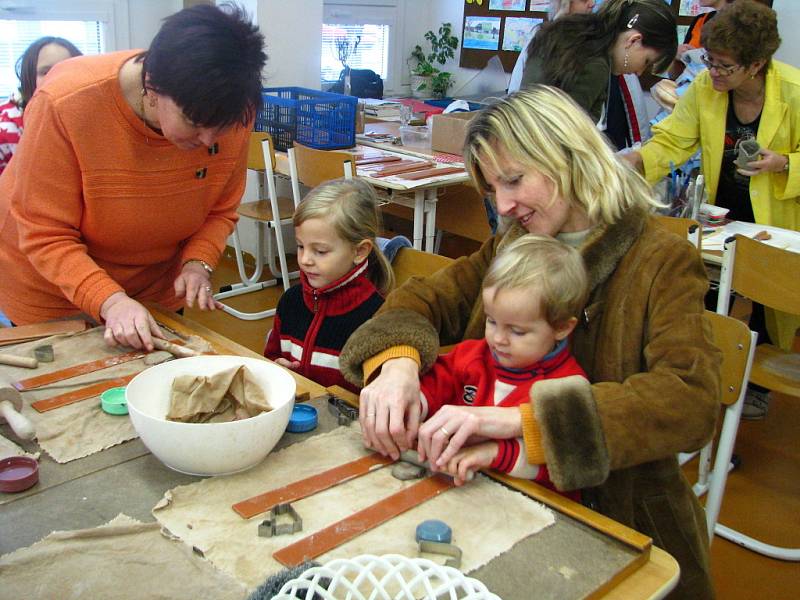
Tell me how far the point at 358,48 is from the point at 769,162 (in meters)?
4.12

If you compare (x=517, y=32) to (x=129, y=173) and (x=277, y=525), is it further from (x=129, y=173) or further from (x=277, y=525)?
(x=277, y=525)

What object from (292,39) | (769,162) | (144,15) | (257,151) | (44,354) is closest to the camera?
(44,354)

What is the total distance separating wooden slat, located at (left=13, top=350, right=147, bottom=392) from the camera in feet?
4.41

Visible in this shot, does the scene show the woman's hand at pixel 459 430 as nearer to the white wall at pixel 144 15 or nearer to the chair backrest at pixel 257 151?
the chair backrest at pixel 257 151

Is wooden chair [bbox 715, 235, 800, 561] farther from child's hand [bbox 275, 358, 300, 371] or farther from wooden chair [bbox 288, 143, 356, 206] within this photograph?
wooden chair [bbox 288, 143, 356, 206]

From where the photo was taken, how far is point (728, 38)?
2.66m

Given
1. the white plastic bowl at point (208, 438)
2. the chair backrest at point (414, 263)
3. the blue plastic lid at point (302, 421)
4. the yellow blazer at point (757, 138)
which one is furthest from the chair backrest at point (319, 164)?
the white plastic bowl at point (208, 438)

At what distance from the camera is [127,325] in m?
1.50

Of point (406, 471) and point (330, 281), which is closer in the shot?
point (406, 471)

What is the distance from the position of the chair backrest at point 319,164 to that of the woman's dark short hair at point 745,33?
155 cm

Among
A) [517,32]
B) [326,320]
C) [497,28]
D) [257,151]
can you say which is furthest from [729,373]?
[497,28]

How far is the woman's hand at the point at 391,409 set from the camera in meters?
1.15

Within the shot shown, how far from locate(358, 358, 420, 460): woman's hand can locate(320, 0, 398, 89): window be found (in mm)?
4982

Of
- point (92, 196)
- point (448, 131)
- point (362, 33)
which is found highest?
point (362, 33)
